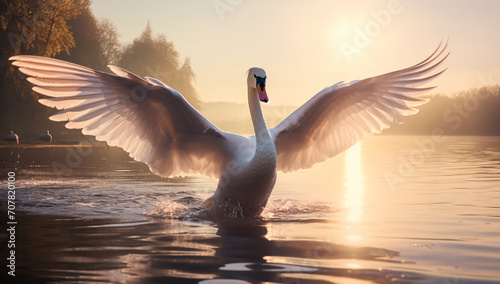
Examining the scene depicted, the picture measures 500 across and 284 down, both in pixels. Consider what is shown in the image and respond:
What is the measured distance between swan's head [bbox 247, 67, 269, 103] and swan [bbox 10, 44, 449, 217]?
0.01 m

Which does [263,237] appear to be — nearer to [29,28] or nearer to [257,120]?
[257,120]

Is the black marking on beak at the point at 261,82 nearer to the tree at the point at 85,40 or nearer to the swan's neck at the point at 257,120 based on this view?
the swan's neck at the point at 257,120

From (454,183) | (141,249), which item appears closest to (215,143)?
(141,249)

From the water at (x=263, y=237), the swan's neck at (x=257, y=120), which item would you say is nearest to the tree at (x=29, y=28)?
the water at (x=263, y=237)

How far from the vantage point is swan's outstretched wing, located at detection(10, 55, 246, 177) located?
7.86 m

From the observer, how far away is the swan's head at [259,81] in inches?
305

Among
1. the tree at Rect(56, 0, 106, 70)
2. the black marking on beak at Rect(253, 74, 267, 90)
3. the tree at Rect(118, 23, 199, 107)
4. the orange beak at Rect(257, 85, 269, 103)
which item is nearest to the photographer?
the orange beak at Rect(257, 85, 269, 103)

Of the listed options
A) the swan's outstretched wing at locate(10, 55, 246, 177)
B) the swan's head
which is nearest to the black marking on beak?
the swan's head

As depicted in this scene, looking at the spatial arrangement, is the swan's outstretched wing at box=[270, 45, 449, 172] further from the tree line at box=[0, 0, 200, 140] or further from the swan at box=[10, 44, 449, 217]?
the tree line at box=[0, 0, 200, 140]

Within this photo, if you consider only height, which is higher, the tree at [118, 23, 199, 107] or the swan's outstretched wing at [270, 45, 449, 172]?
the tree at [118, 23, 199, 107]

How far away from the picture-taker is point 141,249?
5762 mm

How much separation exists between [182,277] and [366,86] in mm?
5979

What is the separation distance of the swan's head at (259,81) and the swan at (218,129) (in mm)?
13

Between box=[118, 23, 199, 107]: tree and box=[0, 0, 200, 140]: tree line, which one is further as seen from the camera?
box=[118, 23, 199, 107]: tree
